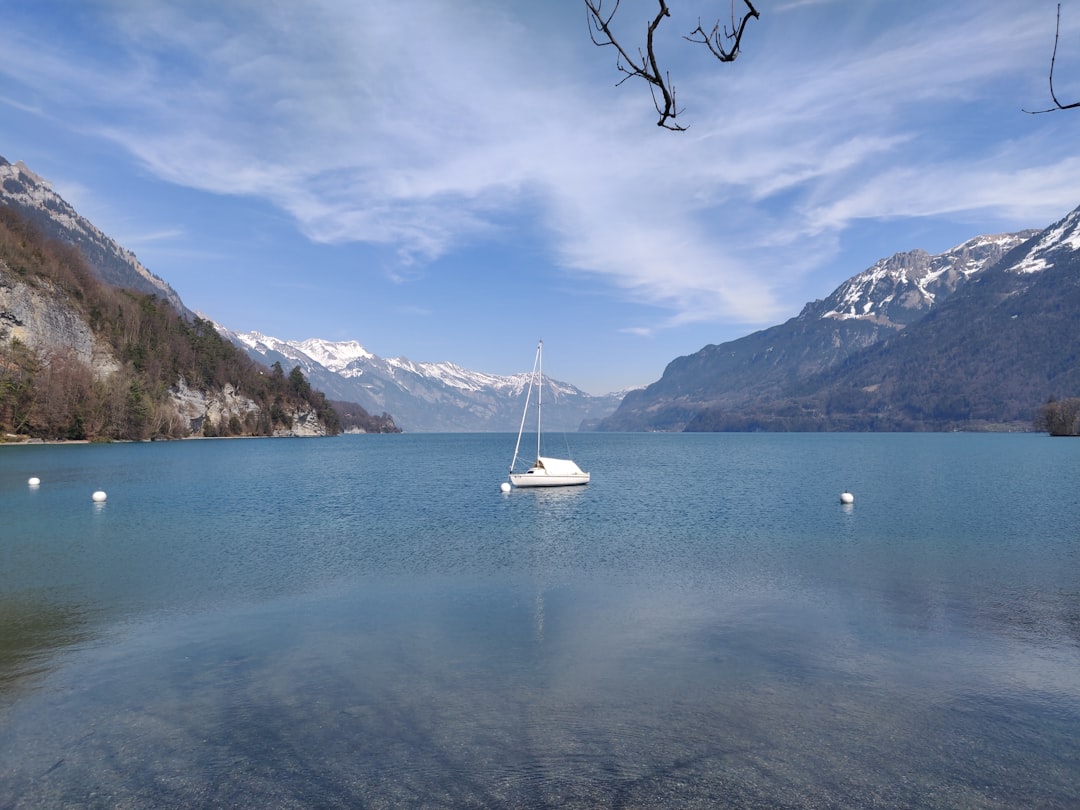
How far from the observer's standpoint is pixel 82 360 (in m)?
141

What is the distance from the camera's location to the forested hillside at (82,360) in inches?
4638

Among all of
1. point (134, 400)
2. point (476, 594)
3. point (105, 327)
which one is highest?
point (105, 327)

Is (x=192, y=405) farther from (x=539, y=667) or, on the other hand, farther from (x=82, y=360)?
(x=539, y=667)

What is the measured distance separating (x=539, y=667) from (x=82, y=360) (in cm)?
16152

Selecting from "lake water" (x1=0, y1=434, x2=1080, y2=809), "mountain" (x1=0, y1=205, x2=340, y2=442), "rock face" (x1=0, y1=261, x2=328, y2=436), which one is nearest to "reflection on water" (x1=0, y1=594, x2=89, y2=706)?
"lake water" (x1=0, y1=434, x2=1080, y2=809)

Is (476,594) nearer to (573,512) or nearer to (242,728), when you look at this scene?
(242,728)

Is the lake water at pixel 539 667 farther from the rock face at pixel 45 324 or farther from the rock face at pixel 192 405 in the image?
the rock face at pixel 192 405

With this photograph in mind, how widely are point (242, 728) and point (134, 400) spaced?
509 ft

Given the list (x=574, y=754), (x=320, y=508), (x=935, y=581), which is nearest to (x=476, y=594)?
(x=574, y=754)

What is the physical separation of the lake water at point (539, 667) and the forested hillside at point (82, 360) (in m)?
101

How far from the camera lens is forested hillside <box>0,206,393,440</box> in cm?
11781

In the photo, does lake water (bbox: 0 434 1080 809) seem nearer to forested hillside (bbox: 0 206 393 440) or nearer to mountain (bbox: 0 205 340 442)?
mountain (bbox: 0 205 340 442)

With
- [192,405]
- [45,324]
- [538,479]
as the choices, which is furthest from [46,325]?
[538,479]

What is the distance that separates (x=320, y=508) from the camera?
162 feet
